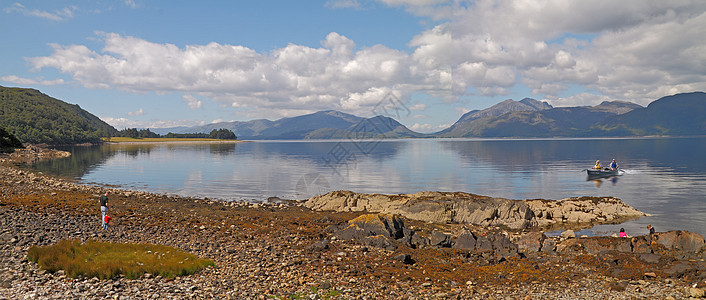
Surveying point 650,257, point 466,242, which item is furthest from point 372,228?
point 650,257

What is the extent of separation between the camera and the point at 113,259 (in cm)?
1967

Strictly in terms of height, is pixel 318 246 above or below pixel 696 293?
above

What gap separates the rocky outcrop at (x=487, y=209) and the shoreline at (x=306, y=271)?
1389 cm

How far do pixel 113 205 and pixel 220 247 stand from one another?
24140mm

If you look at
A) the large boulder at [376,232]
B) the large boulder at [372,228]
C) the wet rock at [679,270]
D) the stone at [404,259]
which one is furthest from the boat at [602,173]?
the stone at [404,259]

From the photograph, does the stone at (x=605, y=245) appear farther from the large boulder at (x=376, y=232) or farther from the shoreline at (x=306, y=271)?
the large boulder at (x=376, y=232)

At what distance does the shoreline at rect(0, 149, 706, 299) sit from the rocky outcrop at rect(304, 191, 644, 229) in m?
13.9

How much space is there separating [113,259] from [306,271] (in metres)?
9.78


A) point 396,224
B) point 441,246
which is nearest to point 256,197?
point 396,224

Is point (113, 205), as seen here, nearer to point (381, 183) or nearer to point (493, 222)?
point (493, 222)

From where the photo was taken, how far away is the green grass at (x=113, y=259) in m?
17.6

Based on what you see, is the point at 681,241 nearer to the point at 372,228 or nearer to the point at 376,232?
the point at 376,232

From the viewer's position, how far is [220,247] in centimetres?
2316

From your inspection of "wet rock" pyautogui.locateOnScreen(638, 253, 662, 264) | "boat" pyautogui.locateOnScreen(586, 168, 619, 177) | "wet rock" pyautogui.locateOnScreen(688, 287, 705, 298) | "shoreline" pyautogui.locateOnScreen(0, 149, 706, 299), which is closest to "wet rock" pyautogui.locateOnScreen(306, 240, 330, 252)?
"shoreline" pyautogui.locateOnScreen(0, 149, 706, 299)
